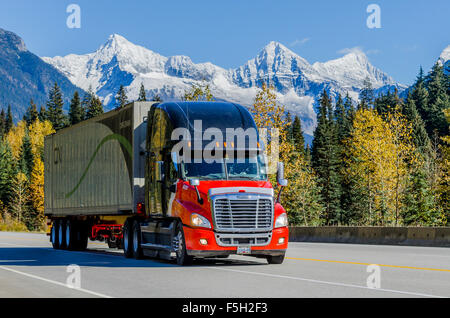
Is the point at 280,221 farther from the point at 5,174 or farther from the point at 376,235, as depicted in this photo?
the point at 5,174

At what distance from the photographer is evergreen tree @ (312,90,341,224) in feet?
325

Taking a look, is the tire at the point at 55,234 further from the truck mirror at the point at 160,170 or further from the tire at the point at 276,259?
the tire at the point at 276,259

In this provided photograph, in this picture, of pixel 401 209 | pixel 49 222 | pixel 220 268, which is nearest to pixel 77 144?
pixel 49 222

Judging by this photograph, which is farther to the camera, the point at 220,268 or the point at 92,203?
the point at 92,203

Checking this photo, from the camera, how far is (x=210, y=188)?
1617 centimetres

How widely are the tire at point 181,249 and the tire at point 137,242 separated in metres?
3.01

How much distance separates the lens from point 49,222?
29.7 m

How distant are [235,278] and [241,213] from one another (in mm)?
2711

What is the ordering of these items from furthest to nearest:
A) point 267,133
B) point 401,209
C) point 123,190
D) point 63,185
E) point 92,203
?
point 401,209, point 267,133, point 63,185, point 92,203, point 123,190

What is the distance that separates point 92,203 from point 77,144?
9.09 ft

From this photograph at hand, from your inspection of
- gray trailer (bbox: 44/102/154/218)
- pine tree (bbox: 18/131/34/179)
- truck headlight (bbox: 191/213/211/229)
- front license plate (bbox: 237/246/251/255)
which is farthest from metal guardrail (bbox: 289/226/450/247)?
pine tree (bbox: 18/131/34/179)

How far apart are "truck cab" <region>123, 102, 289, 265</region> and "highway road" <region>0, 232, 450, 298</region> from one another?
1.77 ft

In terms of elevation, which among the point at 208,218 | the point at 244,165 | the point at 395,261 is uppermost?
the point at 244,165

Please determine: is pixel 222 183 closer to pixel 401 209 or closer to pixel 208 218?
pixel 208 218
